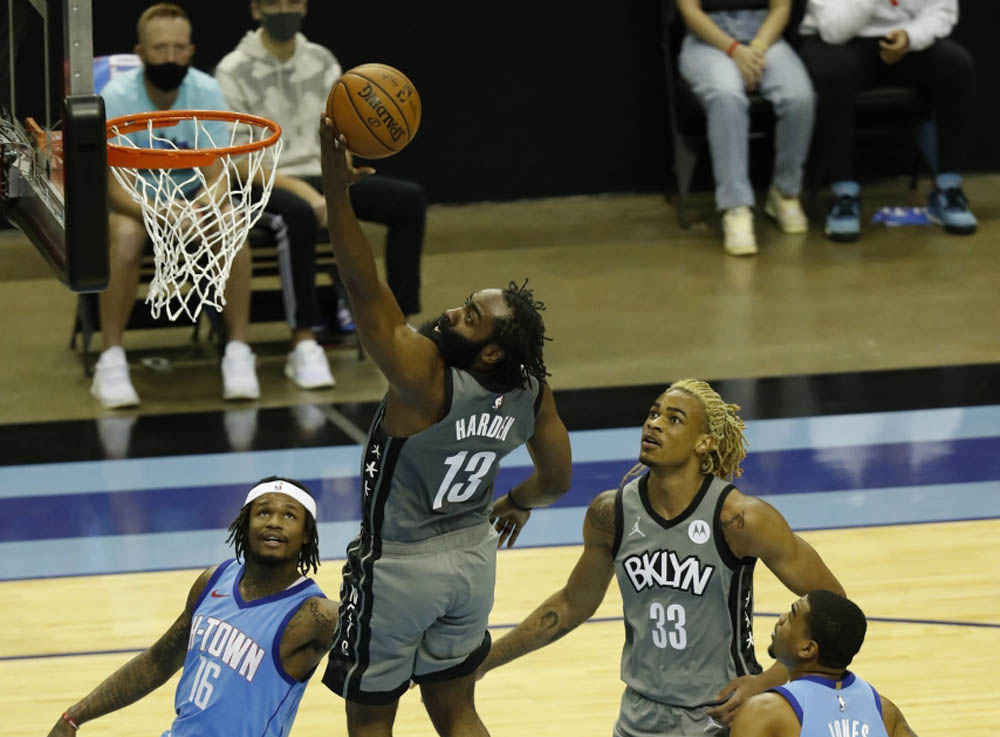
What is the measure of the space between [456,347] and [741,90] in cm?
539

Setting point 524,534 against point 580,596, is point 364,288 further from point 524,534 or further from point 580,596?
point 524,534

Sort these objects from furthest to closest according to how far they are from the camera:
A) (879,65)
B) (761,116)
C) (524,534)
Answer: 1. (761,116)
2. (879,65)
3. (524,534)

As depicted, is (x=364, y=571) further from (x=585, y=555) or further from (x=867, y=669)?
(x=867, y=669)

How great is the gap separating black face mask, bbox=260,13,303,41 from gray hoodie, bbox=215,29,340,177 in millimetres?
89

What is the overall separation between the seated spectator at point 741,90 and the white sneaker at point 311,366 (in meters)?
2.60

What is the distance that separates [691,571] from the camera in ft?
Answer: 12.3

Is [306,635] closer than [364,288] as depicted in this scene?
No

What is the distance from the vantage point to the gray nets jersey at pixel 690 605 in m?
3.75

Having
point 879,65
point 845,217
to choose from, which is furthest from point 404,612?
point 879,65

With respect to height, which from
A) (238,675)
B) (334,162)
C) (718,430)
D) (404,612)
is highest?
(334,162)

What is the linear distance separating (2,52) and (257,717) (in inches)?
79.8

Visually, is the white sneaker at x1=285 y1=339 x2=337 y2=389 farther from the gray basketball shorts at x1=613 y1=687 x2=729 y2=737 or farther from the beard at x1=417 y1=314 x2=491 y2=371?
the gray basketball shorts at x1=613 y1=687 x2=729 y2=737

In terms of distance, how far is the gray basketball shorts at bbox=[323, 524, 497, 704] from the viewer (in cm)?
384

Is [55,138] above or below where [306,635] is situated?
above
